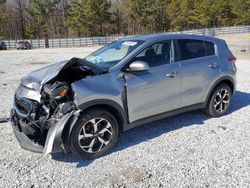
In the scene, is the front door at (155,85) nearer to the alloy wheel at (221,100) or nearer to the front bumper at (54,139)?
the front bumper at (54,139)

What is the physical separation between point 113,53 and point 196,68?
1.51 metres

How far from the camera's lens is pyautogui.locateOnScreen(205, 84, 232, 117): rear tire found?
17.6 ft

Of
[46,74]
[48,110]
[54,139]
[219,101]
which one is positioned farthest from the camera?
[219,101]

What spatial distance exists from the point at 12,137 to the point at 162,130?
8.54ft

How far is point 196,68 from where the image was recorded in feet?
16.2

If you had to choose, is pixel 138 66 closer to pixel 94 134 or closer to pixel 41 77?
pixel 94 134

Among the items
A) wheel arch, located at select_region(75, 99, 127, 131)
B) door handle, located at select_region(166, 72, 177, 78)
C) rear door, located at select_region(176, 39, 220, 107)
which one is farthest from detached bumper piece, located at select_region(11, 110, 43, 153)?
rear door, located at select_region(176, 39, 220, 107)

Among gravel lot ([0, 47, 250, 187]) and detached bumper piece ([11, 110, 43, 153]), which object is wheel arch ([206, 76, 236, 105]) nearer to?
gravel lot ([0, 47, 250, 187])

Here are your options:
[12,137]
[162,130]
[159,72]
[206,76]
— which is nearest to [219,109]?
[206,76]

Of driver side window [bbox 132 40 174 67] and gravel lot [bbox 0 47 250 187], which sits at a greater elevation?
driver side window [bbox 132 40 174 67]

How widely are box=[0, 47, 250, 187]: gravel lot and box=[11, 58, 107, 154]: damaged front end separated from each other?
331 mm

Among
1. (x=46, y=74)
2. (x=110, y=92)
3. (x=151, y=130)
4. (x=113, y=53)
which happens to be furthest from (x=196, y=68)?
(x=46, y=74)

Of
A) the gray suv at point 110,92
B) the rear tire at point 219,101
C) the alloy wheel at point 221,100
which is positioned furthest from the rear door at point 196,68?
the alloy wheel at point 221,100

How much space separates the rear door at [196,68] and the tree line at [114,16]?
159 ft
